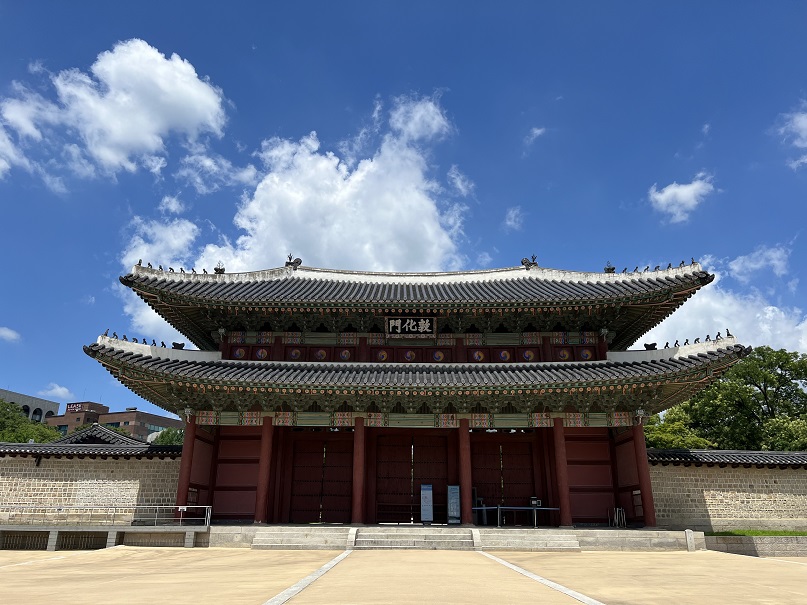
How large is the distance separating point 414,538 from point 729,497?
44.1 feet

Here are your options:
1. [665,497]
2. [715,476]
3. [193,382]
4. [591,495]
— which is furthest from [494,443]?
[193,382]

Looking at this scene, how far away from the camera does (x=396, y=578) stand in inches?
382

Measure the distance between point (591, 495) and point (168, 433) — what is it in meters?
62.6

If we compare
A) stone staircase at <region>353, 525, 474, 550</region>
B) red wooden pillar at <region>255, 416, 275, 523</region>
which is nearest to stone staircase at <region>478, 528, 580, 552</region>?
stone staircase at <region>353, 525, 474, 550</region>

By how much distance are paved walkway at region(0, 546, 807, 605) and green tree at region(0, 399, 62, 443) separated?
6109 cm

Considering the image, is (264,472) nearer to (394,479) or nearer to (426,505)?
(394,479)

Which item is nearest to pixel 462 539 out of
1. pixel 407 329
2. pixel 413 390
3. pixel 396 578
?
pixel 413 390

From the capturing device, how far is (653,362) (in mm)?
20812

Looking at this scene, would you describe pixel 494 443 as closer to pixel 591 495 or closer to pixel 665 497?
pixel 591 495

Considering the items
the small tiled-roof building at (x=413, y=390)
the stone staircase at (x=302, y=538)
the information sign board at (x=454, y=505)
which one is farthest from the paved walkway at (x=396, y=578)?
the small tiled-roof building at (x=413, y=390)

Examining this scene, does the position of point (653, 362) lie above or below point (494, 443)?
above

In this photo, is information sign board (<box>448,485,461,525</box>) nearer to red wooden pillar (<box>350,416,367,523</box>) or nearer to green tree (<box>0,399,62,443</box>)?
red wooden pillar (<box>350,416,367,523</box>)

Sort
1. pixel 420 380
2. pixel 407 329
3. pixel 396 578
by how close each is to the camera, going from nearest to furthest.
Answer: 1. pixel 396 578
2. pixel 420 380
3. pixel 407 329

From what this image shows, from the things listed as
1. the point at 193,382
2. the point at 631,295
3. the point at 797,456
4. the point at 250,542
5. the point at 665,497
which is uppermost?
the point at 631,295
